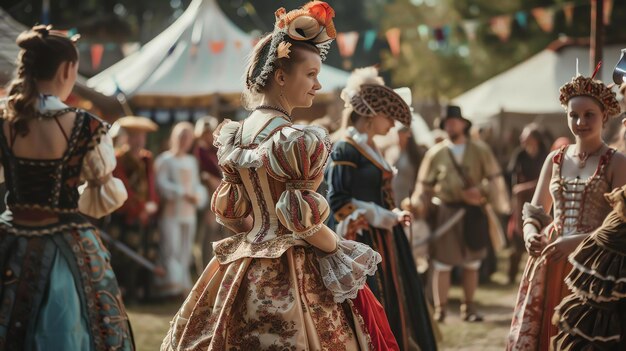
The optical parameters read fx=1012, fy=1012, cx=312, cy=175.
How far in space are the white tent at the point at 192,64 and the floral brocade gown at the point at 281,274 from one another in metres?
10.2

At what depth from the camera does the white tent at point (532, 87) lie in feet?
60.3

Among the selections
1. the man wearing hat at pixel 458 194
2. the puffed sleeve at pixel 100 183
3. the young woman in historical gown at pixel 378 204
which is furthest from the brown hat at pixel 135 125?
the puffed sleeve at pixel 100 183

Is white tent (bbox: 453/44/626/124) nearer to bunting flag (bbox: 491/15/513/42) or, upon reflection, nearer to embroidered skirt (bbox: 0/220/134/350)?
bunting flag (bbox: 491/15/513/42)

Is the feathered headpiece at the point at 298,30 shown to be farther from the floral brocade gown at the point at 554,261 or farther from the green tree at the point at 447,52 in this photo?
the green tree at the point at 447,52

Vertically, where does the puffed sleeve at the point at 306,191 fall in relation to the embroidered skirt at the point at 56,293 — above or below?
above

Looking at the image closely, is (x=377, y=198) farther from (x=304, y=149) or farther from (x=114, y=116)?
(x=114, y=116)

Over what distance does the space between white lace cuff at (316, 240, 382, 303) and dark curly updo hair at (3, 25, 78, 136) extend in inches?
54.4

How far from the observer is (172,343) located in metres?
4.50

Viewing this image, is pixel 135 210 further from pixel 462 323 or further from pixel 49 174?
pixel 49 174

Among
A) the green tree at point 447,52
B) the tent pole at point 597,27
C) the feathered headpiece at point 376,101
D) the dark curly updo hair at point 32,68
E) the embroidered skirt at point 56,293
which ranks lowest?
the embroidered skirt at point 56,293

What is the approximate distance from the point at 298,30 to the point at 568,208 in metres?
1.83

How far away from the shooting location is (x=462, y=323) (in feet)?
29.9

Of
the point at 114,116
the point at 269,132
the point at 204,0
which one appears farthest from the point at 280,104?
the point at 204,0

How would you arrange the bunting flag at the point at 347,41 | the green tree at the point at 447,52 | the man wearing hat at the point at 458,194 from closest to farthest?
the man wearing hat at the point at 458,194 < the bunting flag at the point at 347,41 < the green tree at the point at 447,52
